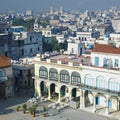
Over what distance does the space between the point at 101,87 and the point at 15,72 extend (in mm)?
20005

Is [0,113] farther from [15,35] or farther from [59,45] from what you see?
[59,45]

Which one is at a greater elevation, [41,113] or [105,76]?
[105,76]

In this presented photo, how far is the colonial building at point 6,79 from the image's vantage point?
163 ft

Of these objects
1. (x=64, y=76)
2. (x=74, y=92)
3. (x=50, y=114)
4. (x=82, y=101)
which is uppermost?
(x=64, y=76)

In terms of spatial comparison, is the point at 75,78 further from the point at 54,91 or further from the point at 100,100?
the point at 54,91

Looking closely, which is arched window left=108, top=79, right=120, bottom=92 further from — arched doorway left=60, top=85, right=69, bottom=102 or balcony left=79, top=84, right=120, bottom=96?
arched doorway left=60, top=85, right=69, bottom=102

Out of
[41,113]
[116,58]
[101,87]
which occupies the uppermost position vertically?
[116,58]

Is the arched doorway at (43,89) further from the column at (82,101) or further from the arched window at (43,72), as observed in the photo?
the column at (82,101)

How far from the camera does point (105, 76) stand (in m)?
43.0

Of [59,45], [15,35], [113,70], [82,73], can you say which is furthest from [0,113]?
[59,45]

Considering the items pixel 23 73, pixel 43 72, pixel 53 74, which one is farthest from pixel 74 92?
pixel 23 73

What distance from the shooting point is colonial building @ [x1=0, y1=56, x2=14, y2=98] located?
1959 inches

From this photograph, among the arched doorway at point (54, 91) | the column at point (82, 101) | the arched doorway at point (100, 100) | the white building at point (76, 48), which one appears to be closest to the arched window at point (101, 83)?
the arched doorway at point (100, 100)

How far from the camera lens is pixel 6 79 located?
165 feet
